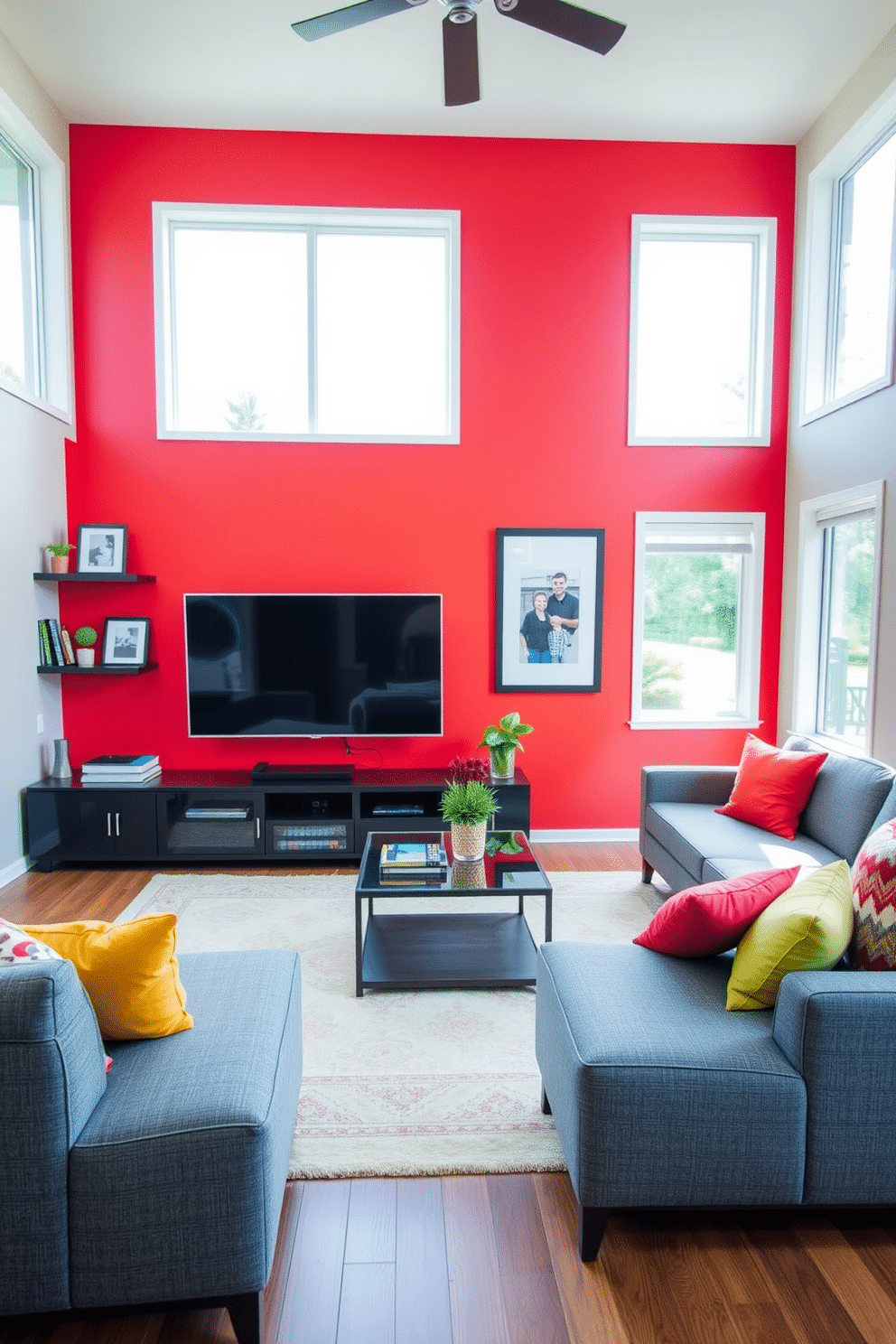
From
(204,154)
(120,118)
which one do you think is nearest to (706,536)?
(204,154)

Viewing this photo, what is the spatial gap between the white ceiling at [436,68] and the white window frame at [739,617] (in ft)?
6.91

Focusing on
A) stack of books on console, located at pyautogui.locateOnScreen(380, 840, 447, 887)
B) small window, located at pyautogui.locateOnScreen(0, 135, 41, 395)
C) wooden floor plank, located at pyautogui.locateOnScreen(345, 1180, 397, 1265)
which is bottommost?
wooden floor plank, located at pyautogui.locateOnScreen(345, 1180, 397, 1265)

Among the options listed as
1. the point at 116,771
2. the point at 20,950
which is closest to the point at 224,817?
the point at 116,771

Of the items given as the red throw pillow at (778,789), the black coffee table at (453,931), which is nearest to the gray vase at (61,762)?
the black coffee table at (453,931)

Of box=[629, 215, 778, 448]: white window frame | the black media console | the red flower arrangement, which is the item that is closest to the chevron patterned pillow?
the red flower arrangement

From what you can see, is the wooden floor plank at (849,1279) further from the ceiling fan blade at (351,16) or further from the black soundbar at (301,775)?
the ceiling fan blade at (351,16)

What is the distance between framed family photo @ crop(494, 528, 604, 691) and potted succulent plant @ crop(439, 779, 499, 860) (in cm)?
172

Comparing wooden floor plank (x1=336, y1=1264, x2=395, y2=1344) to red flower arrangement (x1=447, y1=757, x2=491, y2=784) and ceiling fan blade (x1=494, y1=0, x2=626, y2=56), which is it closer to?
red flower arrangement (x1=447, y1=757, x2=491, y2=784)

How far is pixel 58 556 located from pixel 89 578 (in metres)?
0.20

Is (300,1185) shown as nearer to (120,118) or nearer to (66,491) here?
(66,491)

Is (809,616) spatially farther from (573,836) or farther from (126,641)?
(126,641)

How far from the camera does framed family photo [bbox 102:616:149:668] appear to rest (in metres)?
4.50

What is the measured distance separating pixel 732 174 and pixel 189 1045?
5.10 metres

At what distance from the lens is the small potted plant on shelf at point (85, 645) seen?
4406 mm
